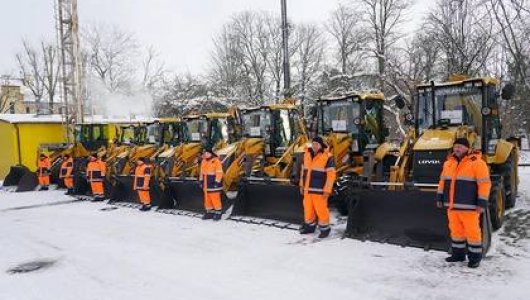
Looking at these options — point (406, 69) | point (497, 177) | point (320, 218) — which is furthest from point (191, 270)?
point (406, 69)

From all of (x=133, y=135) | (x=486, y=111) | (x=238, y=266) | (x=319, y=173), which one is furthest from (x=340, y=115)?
(x=133, y=135)

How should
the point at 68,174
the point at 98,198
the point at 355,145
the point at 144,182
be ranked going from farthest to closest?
1. the point at 68,174
2. the point at 98,198
3. the point at 144,182
4. the point at 355,145

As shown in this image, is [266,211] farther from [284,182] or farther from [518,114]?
[518,114]

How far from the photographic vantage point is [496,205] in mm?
8258

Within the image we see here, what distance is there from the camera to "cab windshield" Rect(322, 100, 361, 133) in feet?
35.8

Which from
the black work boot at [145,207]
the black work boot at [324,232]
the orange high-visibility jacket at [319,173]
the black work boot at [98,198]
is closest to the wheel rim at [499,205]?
the orange high-visibility jacket at [319,173]

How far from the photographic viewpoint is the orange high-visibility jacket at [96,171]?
1552cm

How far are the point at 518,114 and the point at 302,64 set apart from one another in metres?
19.3

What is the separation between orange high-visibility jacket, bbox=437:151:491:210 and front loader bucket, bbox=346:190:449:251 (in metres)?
0.90

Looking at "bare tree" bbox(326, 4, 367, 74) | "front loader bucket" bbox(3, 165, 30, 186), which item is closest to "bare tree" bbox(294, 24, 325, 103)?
"bare tree" bbox(326, 4, 367, 74)

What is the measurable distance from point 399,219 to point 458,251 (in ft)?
4.61

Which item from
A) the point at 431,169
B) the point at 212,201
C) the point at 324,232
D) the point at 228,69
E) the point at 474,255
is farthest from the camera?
the point at 228,69

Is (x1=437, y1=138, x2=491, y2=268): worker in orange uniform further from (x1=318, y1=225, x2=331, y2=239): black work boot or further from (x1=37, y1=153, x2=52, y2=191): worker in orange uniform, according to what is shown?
(x1=37, y1=153, x2=52, y2=191): worker in orange uniform

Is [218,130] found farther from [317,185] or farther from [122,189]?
[317,185]
